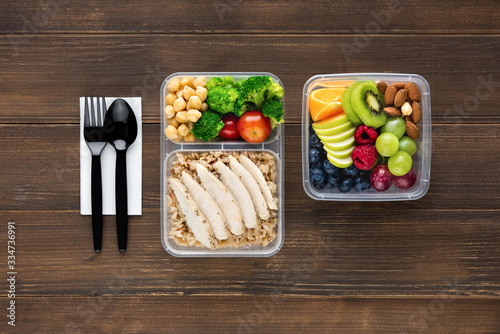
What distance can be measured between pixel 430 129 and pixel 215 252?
80 cm

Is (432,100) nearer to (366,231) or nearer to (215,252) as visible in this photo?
(366,231)

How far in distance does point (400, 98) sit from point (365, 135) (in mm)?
151

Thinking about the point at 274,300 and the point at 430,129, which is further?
the point at 274,300

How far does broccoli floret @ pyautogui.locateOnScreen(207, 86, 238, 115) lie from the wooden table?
143 mm

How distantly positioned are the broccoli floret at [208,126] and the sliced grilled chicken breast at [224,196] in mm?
103

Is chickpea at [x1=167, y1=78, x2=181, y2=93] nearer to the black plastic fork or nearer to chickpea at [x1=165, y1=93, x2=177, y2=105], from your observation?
chickpea at [x1=165, y1=93, x2=177, y2=105]

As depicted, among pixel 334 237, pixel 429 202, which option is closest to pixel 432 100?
pixel 429 202

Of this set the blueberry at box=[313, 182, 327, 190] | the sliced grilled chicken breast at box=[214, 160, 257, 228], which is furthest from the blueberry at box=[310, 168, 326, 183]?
the sliced grilled chicken breast at box=[214, 160, 257, 228]

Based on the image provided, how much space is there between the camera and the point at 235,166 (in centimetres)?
120

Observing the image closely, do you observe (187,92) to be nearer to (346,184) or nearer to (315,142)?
(315,142)

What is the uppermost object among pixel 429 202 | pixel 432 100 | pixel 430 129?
pixel 432 100

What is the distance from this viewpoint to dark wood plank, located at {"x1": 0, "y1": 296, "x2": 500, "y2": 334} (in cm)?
128

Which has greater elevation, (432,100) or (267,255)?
(432,100)

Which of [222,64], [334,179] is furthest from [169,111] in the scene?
[334,179]
